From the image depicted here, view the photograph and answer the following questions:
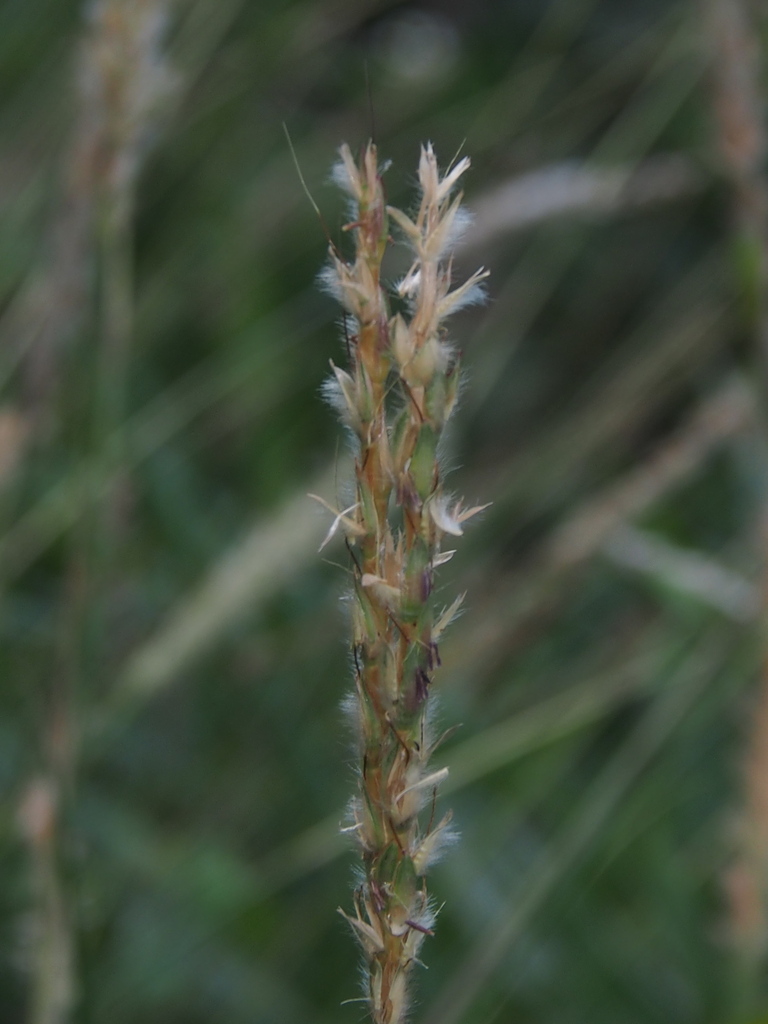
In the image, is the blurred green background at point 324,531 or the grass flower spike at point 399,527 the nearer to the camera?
the grass flower spike at point 399,527

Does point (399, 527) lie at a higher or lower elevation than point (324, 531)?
lower

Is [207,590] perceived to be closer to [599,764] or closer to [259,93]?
[599,764]

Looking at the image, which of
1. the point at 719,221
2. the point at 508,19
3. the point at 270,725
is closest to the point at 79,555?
the point at 270,725

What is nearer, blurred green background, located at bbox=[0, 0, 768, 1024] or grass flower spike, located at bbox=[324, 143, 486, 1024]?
grass flower spike, located at bbox=[324, 143, 486, 1024]
